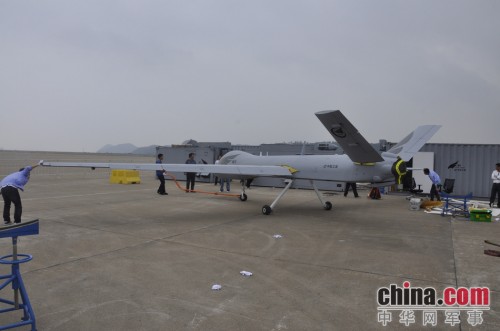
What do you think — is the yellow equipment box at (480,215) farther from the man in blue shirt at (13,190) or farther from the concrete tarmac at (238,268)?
the man in blue shirt at (13,190)

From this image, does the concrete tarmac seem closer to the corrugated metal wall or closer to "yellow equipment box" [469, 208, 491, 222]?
"yellow equipment box" [469, 208, 491, 222]

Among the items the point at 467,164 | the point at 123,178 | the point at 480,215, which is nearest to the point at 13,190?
the point at 480,215

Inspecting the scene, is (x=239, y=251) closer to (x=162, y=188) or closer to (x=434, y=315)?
(x=434, y=315)

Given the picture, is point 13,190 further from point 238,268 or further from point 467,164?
point 467,164

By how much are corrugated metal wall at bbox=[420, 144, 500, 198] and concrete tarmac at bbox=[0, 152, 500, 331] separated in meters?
8.49

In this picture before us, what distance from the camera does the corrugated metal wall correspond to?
58.9 ft

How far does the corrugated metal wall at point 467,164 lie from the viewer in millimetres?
17938

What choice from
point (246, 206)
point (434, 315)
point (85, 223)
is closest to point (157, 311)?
point (434, 315)

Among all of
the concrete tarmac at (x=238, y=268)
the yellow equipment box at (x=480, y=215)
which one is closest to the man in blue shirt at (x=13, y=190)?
the concrete tarmac at (x=238, y=268)

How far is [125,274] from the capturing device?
5668 mm

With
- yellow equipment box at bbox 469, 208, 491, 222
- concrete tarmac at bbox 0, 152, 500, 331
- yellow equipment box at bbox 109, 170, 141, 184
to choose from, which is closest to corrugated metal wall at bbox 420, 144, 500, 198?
yellow equipment box at bbox 469, 208, 491, 222

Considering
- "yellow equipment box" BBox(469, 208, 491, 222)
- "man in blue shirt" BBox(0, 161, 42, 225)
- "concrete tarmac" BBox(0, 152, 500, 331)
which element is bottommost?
"concrete tarmac" BBox(0, 152, 500, 331)

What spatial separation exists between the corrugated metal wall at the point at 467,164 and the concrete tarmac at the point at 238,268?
849cm

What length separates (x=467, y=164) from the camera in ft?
60.4
